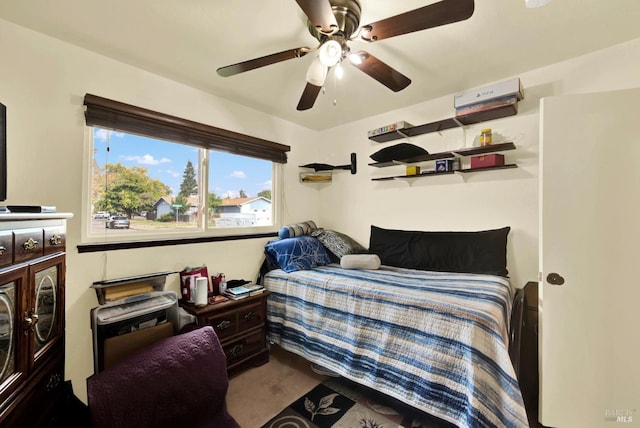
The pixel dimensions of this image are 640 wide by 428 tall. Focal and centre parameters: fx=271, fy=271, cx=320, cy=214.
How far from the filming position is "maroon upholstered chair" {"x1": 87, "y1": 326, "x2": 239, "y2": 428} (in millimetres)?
1204

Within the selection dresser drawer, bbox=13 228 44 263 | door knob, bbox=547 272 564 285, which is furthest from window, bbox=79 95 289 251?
door knob, bbox=547 272 564 285

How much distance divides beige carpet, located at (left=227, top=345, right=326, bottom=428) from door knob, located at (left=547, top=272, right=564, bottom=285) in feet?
5.37

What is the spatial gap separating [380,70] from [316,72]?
1.27 feet

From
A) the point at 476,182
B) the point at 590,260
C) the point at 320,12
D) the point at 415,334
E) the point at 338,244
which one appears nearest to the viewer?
the point at 320,12

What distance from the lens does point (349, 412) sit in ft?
5.58

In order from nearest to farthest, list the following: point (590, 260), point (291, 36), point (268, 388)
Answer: point (590, 260) < point (291, 36) < point (268, 388)

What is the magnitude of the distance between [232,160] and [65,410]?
2094mm

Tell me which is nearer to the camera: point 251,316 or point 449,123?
point 251,316

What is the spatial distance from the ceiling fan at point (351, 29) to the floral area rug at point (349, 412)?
2016 millimetres

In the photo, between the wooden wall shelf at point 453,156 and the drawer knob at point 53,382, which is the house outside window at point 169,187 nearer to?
the drawer knob at point 53,382

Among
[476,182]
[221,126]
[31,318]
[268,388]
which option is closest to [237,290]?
[268,388]

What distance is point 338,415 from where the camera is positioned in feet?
5.50

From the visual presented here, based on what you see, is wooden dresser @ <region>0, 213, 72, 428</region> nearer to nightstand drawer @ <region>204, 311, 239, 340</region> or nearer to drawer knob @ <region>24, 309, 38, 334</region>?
drawer knob @ <region>24, 309, 38, 334</region>

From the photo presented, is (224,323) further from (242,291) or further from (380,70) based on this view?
(380,70)
